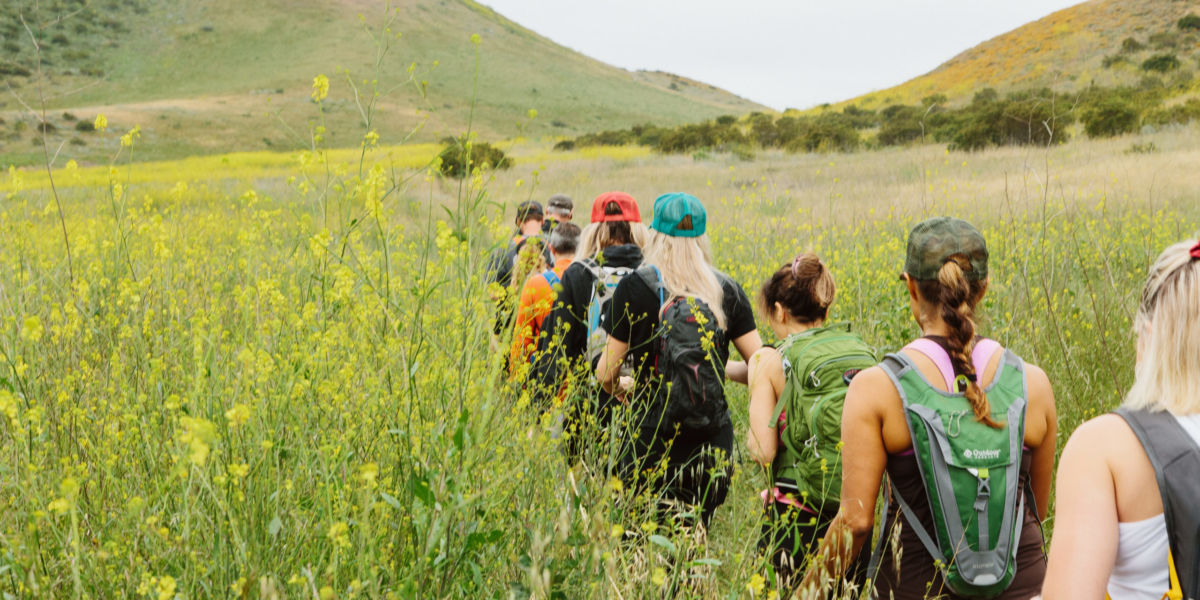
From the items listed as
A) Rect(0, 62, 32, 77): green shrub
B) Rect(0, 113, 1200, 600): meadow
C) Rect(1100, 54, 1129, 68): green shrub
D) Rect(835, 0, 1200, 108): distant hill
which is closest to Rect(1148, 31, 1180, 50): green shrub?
Rect(835, 0, 1200, 108): distant hill

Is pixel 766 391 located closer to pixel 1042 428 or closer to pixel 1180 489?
pixel 1042 428

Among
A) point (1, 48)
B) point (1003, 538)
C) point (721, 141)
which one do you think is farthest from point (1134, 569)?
point (1, 48)

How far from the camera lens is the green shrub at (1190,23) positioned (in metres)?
30.0

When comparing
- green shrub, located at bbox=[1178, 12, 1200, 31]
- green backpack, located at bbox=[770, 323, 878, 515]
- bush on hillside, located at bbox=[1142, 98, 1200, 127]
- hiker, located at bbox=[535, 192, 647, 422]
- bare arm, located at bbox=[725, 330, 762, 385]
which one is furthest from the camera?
green shrub, located at bbox=[1178, 12, 1200, 31]

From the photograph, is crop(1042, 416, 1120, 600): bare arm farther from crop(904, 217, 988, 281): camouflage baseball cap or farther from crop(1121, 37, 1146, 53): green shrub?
crop(1121, 37, 1146, 53): green shrub

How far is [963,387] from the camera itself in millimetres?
2043

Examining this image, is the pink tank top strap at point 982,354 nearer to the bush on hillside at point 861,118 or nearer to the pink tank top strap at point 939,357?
the pink tank top strap at point 939,357

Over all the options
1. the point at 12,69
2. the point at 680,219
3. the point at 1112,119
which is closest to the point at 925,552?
the point at 680,219

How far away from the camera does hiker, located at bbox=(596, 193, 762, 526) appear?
2922 millimetres

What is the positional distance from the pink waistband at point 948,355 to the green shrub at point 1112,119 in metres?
19.0

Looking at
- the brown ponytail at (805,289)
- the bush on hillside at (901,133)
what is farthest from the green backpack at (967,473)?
the bush on hillside at (901,133)

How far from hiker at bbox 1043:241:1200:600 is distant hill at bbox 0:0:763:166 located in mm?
38278

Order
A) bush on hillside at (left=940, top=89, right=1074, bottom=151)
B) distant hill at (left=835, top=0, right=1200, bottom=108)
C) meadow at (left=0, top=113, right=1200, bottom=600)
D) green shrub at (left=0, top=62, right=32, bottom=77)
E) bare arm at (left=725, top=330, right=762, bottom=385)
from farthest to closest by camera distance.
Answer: distant hill at (left=835, top=0, right=1200, bottom=108) → bush on hillside at (left=940, top=89, right=1074, bottom=151) → green shrub at (left=0, top=62, right=32, bottom=77) → bare arm at (left=725, top=330, right=762, bottom=385) → meadow at (left=0, top=113, right=1200, bottom=600)

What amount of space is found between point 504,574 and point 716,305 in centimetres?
156
